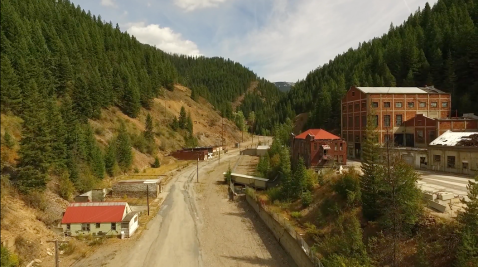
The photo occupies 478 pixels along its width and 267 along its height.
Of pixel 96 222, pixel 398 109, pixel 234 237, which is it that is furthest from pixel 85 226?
pixel 398 109

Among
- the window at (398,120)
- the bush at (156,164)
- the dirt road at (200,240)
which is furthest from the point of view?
the bush at (156,164)

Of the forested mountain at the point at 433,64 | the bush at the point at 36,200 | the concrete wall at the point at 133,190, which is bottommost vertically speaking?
the concrete wall at the point at 133,190

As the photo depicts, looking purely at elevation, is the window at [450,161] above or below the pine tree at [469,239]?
above

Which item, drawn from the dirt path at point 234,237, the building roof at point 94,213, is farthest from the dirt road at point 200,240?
the building roof at point 94,213

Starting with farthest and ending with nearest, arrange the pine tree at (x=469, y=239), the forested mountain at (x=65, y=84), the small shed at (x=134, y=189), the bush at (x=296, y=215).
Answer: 1. the small shed at (x=134, y=189)
2. the bush at (x=296, y=215)
3. the pine tree at (x=469, y=239)
4. the forested mountain at (x=65, y=84)

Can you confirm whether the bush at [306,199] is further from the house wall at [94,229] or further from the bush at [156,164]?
the bush at [156,164]

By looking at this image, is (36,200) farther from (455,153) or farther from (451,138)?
(451,138)

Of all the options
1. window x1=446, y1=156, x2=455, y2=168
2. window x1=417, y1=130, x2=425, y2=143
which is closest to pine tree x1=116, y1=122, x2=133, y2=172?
window x1=417, y1=130, x2=425, y2=143
